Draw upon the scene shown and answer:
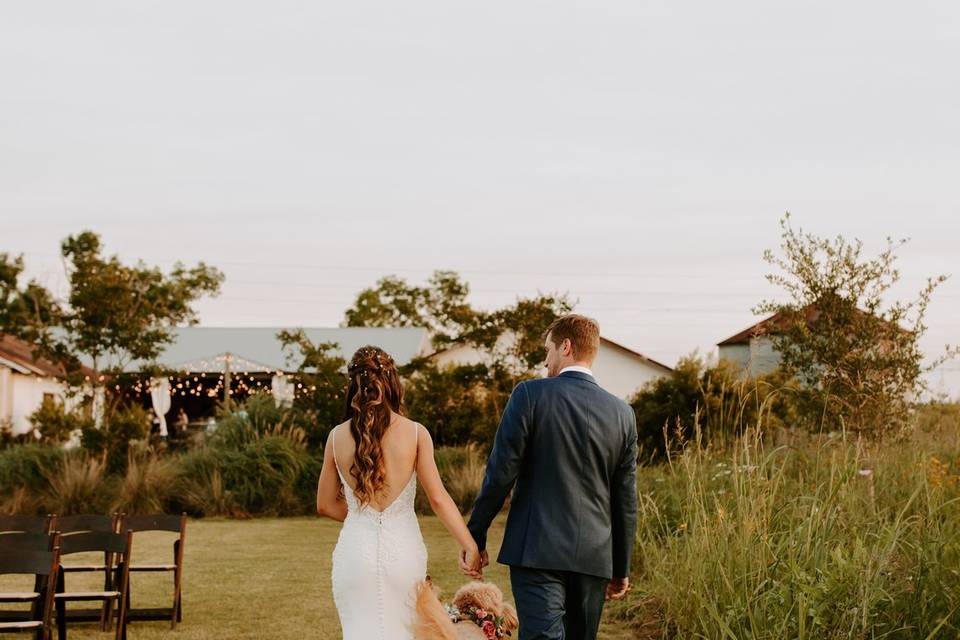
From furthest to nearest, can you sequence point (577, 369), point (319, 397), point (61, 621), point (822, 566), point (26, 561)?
point (319, 397), point (61, 621), point (26, 561), point (822, 566), point (577, 369)

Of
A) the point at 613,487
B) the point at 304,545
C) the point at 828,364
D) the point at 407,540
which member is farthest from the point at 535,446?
the point at 304,545

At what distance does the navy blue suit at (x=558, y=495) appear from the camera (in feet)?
18.1

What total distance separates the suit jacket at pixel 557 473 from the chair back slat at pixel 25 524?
237 inches

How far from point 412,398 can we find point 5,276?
42.5 ft

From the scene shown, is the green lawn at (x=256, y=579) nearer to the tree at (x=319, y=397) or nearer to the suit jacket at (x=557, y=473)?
the tree at (x=319, y=397)

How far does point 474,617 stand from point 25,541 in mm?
4698

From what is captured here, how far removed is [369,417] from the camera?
5.85 m

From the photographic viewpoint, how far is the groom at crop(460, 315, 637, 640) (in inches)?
217

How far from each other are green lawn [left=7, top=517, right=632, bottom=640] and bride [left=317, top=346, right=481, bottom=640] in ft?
13.1

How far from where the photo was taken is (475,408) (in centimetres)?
2370

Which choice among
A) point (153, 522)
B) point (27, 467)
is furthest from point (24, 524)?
point (27, 467)

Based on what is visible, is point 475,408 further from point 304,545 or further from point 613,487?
point 613,487

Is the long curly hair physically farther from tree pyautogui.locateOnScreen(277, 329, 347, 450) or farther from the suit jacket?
tree pyautogui.locateOnScreen(277, 329, 347, 450)

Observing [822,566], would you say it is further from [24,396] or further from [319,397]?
[24,396]
